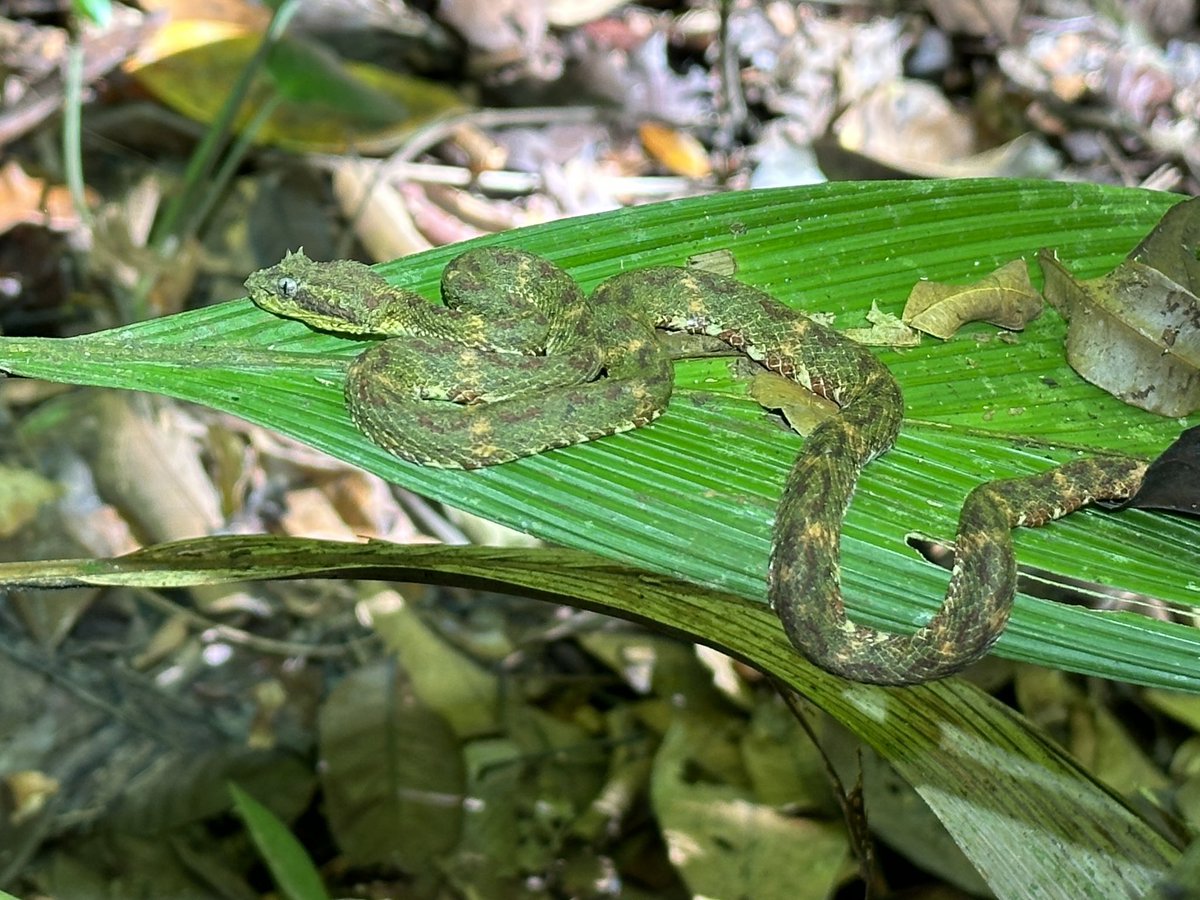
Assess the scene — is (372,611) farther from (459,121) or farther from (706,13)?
(706,13)

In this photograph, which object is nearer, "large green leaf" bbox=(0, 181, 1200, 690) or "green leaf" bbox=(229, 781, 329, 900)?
"large green leaf" bbox=(0, 181, 1200, 690)

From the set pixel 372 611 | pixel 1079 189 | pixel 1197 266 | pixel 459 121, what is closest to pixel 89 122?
pixel 459 121

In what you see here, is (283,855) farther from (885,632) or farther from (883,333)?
(883,333)

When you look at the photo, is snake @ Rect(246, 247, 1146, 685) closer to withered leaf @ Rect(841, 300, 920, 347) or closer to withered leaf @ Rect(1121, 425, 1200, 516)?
withered leaf @ Rect(841, 300, 920, 347)

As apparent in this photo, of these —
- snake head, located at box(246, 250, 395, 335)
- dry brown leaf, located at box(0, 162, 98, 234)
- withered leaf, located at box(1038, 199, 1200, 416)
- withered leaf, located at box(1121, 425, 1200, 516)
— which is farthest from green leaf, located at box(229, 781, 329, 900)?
dry brown leaf, located at box(0, 162, 98, 234)

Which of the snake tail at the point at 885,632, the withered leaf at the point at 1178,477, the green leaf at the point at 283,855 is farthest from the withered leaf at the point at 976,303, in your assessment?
the green leaf at the point at 283,855

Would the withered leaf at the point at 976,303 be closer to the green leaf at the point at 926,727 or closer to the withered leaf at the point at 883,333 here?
the withered leaf at the point at 883,333
